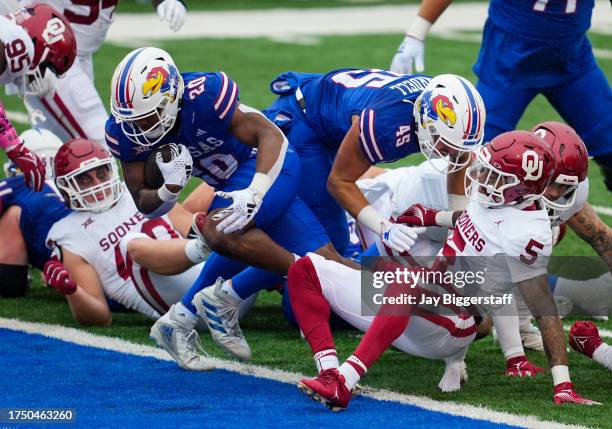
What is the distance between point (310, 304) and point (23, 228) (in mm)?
2022

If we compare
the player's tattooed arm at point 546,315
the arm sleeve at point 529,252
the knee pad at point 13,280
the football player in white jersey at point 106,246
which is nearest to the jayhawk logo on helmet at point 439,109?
the arm sleeve at point 529,252

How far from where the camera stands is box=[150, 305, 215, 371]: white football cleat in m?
4.98

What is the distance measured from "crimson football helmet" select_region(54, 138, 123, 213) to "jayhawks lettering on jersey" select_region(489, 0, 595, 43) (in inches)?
75.4

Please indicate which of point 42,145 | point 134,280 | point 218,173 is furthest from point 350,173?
point 42,145

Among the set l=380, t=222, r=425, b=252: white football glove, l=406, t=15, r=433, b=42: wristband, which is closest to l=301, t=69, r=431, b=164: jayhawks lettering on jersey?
l=380, t=222, r=425, b=252: white football glove

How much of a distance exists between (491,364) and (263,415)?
119 centimetres

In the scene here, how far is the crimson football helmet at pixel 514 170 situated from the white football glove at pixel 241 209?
2.52 ft

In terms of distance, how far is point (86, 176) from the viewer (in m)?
5.79

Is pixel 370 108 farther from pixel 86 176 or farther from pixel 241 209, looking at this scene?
pixel 86 176

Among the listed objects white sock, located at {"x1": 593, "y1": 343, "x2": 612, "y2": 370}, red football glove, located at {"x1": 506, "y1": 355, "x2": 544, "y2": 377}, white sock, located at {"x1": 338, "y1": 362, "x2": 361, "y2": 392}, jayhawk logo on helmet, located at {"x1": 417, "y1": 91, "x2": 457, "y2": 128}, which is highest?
jayhawk logo on helmet, located at {"x1": 417, "y1": 91, "x2": 457, "y2": 128}

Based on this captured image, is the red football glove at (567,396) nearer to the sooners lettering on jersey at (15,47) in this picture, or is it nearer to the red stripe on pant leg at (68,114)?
the sooners lettering on jersey at (15,47)

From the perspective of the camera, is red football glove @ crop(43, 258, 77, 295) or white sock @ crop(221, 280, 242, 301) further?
red football glove @ crop(43, 258, 77, 295)

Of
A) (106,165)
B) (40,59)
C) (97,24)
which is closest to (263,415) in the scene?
(106,165)

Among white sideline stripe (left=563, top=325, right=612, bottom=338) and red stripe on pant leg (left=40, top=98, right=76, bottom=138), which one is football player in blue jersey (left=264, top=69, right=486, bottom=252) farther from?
red stripe on pant leg (left=40, top=98, right=76, bottom=138)
